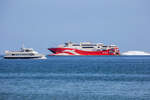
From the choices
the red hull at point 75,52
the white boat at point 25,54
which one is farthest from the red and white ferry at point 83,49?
the white boat at point 25,54

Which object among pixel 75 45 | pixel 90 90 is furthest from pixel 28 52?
pixel 90 90

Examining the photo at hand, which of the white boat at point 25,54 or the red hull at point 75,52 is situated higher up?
the white boat at point 25,54

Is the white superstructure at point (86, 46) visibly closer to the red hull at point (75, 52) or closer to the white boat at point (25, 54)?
the red hull at point (75, 52)

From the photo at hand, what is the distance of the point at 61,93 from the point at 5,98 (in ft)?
14.0

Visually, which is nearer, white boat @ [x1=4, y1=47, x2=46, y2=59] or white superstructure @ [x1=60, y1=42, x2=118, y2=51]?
white boat @ [x1=4, y1=47, x2=46, y2=59]

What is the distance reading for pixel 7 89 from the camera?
28516mm

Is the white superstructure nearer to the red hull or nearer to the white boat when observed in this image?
the red hull

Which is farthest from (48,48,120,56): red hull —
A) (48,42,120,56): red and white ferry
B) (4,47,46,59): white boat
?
(4,47,46,59): white boat

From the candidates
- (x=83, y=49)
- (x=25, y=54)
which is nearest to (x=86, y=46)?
(x=83, y=49)

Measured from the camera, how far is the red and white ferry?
123 meters

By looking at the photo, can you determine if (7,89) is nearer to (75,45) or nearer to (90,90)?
(90,90)

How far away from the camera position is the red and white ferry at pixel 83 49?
4838 inches

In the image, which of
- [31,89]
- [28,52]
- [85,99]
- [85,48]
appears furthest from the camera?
[85,48]

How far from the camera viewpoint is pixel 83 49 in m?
124
